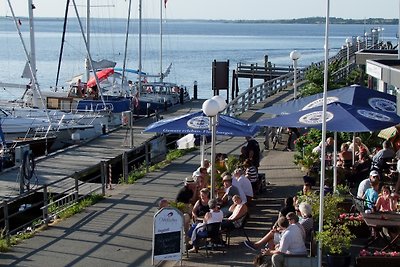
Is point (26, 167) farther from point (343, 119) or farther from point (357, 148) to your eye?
point (343, 119)

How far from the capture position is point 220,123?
1770 cm

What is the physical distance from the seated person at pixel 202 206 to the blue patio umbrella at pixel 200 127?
303 centimetres

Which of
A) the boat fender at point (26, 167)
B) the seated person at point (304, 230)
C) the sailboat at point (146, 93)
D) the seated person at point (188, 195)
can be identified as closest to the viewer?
the seated person at point (304, 230)

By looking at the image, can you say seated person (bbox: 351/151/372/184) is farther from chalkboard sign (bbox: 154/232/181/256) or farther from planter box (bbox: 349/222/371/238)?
chalkboard sign (bbox: 154/232/181/256)

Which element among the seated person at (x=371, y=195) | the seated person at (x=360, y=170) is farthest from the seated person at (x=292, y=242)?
the seated person at (x=360, y=170)

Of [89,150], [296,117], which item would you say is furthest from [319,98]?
[89,150]

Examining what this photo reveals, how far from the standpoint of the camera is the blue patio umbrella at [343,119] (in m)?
14.3

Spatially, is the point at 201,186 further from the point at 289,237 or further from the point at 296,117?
the point at 289,237

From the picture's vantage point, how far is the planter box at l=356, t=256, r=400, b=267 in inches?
448

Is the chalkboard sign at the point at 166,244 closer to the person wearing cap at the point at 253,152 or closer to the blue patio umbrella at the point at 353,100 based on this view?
the blue patio umbrella at the point at 353,100

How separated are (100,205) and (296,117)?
5249 mm

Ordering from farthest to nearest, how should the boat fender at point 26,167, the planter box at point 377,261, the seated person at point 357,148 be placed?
1. the boat fender at point 26,167
2. the seated person at point 357,148
3. the planter box at point 377,261

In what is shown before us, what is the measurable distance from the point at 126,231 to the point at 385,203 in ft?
16.6

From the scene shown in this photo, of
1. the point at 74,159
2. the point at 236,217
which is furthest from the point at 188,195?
the point at 74,159
